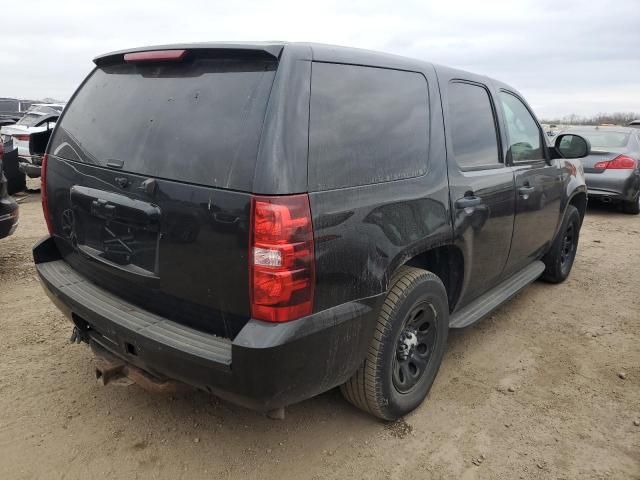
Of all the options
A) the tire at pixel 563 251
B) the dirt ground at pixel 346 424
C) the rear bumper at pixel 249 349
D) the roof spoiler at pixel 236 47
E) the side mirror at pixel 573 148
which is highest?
the roof spoiler at pixel 236 47

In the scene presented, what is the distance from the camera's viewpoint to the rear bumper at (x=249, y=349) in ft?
6.15

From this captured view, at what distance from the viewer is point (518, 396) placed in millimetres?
3047

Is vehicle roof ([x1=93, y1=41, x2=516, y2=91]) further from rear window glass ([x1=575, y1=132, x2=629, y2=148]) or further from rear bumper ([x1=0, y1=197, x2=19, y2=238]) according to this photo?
rear window glass ([x1=575, y1=132, x2=629, y2=148])

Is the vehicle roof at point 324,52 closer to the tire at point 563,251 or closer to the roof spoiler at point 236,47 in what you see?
the roof spoiler at point 236,47

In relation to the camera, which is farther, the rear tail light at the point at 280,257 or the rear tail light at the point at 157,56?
the rear tail light at the point at 157,56

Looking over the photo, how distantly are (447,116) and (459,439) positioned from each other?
69.9 inches

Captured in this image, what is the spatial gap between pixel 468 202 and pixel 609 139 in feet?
26.4

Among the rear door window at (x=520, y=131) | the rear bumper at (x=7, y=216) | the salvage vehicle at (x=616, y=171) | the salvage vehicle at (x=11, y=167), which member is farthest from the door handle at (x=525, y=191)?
the salvage vehicle at (x=11, y=167)

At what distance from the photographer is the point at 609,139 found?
928 cm

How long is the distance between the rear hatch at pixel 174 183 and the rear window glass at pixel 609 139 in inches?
358

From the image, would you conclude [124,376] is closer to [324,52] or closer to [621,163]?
[324,52]

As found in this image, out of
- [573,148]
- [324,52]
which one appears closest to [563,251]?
[573,148]

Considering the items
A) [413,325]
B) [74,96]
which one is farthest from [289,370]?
[74,96]

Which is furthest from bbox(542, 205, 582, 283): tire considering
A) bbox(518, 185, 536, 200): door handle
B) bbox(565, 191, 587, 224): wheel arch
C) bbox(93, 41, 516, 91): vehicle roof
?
bbox(93, 41, 516, 91): vehicle roof
